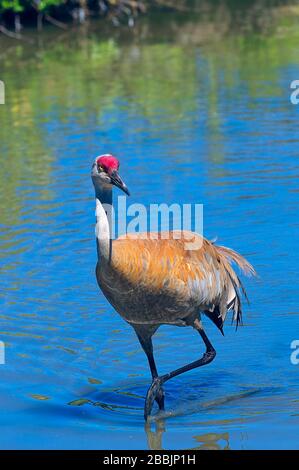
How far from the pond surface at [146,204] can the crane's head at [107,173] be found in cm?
143

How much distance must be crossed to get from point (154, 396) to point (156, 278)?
73 centimetres

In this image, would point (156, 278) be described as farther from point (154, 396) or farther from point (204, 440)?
point (204, 440)

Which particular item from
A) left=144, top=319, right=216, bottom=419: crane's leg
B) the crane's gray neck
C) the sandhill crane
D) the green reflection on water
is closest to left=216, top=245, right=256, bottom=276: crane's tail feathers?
the sandhill crane

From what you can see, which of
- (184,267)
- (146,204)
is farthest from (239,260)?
(146,204)

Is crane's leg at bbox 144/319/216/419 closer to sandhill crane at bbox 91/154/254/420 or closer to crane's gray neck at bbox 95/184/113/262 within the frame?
sandhill crane at bbox 91/154/254/420

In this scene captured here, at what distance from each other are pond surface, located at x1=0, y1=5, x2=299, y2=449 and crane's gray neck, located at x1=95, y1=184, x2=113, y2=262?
3.45 ft

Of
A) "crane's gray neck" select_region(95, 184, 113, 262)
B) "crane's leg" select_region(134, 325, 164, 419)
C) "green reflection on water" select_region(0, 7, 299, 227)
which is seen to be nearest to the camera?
"crane's gray neck" select_region(95, 184, 113, 262)

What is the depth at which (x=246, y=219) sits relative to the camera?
10.7 meters

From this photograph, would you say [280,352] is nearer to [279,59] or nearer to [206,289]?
[206,289]

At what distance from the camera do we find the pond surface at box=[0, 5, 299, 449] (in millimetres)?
6527

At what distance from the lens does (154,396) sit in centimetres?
658

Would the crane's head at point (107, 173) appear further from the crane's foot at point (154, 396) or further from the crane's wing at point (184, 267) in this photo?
the crane's foot at point (154, 396)

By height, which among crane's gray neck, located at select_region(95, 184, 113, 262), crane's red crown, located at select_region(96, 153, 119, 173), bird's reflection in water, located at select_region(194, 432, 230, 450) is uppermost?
crane's red crown, located at select_region(96, 153, 119, 173)

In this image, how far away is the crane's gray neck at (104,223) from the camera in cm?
611
